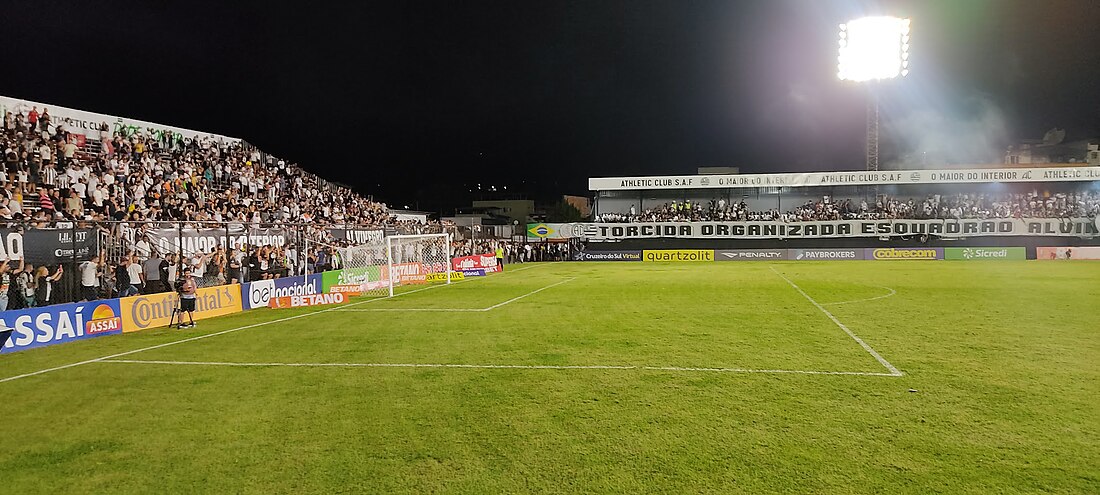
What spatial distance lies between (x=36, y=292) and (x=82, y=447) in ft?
34.1

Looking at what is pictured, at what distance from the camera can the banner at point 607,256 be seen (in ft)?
153

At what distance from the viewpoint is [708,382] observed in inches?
336

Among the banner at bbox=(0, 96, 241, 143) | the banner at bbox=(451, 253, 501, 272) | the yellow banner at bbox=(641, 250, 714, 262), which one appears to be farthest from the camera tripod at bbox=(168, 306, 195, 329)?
the yellow banner at bbox=(641, 250, 714, 262)

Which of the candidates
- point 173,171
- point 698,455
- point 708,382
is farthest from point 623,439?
point 173,171

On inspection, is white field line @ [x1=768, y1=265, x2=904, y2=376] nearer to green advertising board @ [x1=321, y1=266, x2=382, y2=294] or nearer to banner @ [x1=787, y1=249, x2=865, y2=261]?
green advertising board @ [x1=321, y1=266, x2=382, y2=294]

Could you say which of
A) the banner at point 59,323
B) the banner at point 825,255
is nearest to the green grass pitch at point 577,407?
the banner at point 59,323

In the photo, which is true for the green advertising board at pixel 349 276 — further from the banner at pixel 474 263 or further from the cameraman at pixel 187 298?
the banner at pixel 474 263

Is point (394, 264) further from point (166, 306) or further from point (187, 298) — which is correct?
point (187, 298)

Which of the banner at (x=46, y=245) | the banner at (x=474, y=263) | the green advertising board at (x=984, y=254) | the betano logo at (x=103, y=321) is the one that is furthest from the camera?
the green advertising board at (x=984, y=254)

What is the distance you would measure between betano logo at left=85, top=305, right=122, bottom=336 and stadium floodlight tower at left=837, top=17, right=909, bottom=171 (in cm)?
3735

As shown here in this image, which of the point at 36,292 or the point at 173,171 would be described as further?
the point at 173,171

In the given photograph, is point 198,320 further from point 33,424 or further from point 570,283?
point 570,283

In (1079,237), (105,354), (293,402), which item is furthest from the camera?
(1079,237)

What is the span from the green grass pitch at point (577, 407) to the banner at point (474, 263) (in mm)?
16425
